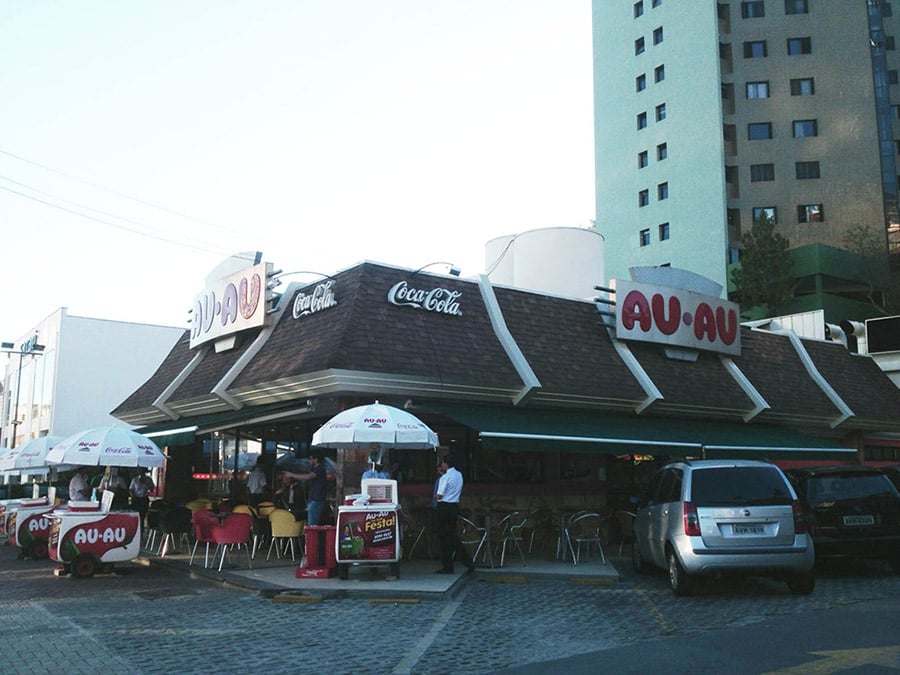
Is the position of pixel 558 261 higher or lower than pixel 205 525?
higher

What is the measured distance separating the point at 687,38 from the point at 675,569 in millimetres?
43824

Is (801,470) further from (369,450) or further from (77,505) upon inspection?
A: (77,505)

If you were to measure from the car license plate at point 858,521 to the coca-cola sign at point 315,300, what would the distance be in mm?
9003

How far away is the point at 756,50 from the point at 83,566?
47.1 metres

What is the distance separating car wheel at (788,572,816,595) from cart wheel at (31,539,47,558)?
13.5 metres

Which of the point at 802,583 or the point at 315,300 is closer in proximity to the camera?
the point at 802,583

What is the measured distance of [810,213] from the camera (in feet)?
153

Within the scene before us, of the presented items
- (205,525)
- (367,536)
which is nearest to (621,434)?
(367,536)

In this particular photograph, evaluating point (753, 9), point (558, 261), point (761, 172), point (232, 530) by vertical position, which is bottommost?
point (232, 530)

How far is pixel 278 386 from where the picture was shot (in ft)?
49.2

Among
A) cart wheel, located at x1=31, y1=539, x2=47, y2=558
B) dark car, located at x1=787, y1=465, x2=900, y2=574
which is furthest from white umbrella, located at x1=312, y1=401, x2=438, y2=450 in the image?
cart wheel, located at x1=31, y1=539, x2=47, y2=558

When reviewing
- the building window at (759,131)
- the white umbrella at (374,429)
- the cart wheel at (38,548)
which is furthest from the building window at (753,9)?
the cart wheel at (38,548)

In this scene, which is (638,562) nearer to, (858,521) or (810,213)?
(858,521)

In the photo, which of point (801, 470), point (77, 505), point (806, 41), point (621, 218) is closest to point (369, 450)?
point (77, 505)
